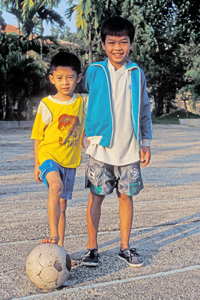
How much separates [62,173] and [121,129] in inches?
22.3

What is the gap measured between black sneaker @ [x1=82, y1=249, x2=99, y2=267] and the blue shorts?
46 cm

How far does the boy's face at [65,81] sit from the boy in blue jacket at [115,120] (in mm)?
126

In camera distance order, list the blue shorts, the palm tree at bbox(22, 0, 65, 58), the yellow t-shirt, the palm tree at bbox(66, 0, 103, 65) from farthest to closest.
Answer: the palm tree at bbox(22, 0, 65, 58) < the palm tree at bbox(66, 0, 103, 65) < the yellow t-shirt < the blue shorts

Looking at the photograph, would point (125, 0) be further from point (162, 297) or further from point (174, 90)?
point (162, 297)

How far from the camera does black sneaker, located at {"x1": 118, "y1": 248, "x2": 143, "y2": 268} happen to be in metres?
3.26

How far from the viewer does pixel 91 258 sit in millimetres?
3271

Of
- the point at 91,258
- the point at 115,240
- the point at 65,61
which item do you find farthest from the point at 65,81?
the point at 115,240

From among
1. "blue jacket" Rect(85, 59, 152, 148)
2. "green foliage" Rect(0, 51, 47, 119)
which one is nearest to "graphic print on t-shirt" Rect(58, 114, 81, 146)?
"blue jacket" Rect(85, 59, 152, 148)

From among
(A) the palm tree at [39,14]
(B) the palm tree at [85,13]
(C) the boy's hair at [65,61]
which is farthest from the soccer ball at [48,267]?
(A) the palm tree at [39,14]

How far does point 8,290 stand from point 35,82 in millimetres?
20731

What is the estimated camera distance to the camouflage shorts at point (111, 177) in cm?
330

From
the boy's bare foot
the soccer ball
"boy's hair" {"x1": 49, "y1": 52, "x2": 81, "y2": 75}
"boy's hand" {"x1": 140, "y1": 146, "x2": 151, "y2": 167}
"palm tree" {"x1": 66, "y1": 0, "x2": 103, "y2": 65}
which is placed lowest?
the soccer ball

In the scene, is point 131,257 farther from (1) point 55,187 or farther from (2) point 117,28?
(2) point 117,28

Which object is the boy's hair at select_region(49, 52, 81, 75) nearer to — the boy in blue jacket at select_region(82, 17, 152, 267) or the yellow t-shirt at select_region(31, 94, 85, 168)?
the boy in blue jacket at select_region(82, 17, 152, 267)
